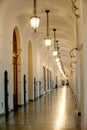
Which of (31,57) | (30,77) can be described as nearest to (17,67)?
(30,77)

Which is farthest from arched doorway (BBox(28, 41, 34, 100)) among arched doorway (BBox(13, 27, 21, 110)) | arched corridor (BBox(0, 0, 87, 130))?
arched doorway (BBox(13, 27, 21, 110))

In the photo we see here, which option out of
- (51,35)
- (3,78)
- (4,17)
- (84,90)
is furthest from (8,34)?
(51,35)

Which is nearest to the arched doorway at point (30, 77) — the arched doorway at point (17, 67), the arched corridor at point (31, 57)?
the arched corridor at point (31, 57)

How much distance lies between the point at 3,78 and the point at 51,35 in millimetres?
11217

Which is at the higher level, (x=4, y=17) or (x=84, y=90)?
(x=4, y=17)

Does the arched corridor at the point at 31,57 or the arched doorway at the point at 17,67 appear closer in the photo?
the arched corridor at the point at 31,57

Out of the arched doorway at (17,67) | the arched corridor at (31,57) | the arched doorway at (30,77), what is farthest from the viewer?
the arched doorway at (30,77)

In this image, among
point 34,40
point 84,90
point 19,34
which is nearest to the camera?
point 84,90

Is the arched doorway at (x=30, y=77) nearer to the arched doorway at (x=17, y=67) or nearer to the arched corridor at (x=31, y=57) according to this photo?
the arched corridor at (x=31, y=57)

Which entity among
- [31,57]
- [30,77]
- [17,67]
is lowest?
[30,77]

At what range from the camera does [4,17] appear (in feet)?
43.4

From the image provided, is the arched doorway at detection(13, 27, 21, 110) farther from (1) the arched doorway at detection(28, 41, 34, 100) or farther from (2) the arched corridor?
(1) the arched doorway at detection(28, 41, 34, 100)

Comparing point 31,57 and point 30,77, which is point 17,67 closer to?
point 30,77

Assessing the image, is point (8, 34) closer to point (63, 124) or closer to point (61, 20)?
point (61, 20)
